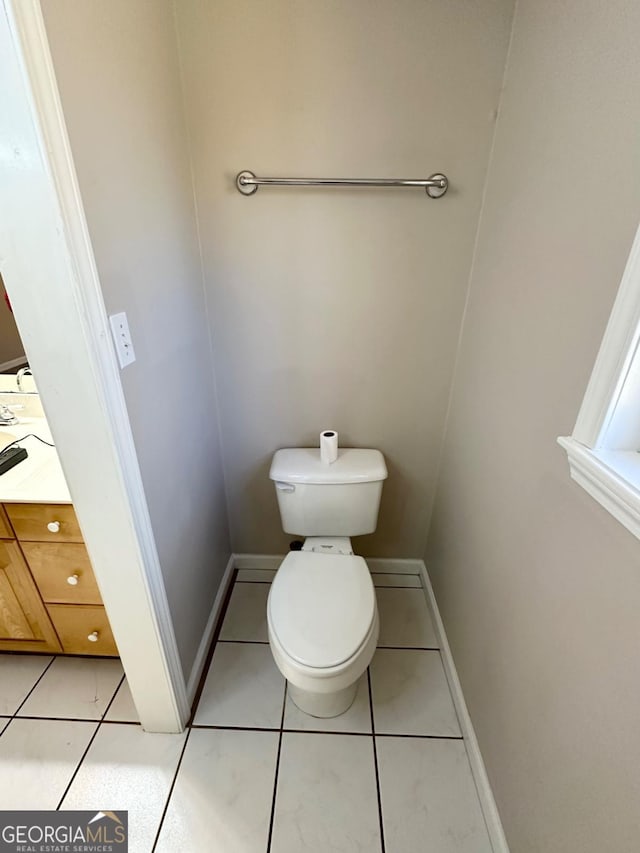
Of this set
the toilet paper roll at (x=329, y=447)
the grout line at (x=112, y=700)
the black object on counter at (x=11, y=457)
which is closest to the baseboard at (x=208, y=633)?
the grout line at (x=112, y=700)

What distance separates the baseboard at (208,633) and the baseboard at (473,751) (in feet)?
2.99

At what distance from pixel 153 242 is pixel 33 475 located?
799 millimetres

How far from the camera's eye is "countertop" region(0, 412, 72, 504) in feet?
3.56

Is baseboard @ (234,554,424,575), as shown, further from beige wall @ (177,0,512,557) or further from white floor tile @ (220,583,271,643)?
beige wall @ (177,0,512,557)

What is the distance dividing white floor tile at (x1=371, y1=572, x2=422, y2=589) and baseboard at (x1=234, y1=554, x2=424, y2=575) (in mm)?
16

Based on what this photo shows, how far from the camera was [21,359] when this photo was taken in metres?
1.48

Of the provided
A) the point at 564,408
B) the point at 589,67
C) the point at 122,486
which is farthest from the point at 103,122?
the point at 564,408

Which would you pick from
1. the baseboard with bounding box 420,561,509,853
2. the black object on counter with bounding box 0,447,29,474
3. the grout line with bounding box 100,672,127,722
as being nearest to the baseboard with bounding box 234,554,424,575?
the baseboard with bounding box 420,561,509,853

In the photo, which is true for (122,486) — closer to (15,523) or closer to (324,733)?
(15,523)

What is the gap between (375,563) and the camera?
189 cm

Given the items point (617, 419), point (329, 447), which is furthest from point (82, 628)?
point (617, 419)

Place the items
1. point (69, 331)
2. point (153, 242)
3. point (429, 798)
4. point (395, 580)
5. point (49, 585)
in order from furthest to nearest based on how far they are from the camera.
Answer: point (395, 580), point (49, 585), point (429, 798), point (153, 242), point (69, 331)

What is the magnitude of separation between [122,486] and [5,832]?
1.04 meters

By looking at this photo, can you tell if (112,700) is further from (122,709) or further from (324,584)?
(324,584)
